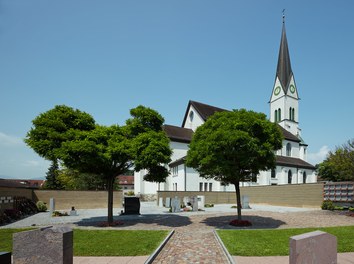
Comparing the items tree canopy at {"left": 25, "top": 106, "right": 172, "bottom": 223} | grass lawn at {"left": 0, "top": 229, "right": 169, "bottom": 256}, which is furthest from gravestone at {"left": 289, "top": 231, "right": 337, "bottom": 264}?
tree canopy at {"left": 25, "top": 106, "right": 172, "bottom": 223}

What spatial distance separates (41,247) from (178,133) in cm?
4764

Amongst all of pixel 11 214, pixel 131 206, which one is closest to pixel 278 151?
pixel 131 206

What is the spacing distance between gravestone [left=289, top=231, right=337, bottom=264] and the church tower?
67564 mm

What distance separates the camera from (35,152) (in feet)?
51.4

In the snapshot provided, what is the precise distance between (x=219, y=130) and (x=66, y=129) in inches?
365

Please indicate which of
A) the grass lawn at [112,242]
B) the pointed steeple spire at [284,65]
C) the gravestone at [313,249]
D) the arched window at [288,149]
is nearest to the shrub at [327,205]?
the grass lawn at [112,242]

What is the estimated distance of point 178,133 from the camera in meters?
53.5

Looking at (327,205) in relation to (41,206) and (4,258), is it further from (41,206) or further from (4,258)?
(41,206)

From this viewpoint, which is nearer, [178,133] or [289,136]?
[178,133]

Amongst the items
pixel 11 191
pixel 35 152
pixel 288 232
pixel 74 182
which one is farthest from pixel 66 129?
pixel 74 182

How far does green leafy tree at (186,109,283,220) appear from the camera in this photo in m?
14.7

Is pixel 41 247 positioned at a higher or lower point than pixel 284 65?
lower

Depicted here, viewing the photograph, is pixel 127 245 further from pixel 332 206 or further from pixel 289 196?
pixel 289 196

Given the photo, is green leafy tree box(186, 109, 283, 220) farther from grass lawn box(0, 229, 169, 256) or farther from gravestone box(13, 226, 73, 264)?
gravestone box(13, 226, 73, 264)
